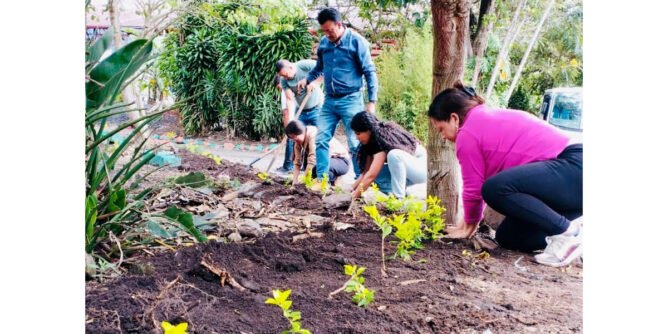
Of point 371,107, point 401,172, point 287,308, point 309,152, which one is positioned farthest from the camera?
point 309,152

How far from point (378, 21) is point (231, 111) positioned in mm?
809

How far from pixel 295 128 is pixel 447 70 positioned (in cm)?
110

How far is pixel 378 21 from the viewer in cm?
313

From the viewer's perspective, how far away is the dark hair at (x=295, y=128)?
3443mm

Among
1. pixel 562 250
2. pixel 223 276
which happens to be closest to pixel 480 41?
pixel 562 250

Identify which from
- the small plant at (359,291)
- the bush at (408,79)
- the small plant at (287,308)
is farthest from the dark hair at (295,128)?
the small plant at (287,308)

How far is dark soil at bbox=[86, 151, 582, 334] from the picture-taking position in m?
1.72

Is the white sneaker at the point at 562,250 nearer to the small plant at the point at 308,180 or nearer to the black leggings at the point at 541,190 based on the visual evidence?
the black leggings at the point at 541,190

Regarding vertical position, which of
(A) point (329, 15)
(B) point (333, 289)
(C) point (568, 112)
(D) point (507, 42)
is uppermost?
(A) point (329, 15)

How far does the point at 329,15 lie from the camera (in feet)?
9.91

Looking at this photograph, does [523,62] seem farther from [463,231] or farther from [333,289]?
[333,289]

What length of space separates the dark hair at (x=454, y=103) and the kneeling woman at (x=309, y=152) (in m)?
1.10

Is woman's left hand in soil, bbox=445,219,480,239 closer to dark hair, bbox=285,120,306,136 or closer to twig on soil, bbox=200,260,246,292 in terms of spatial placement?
twig on soil, bbox=200,260,246,292
